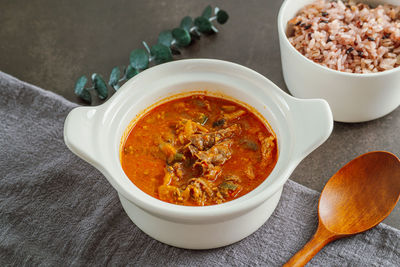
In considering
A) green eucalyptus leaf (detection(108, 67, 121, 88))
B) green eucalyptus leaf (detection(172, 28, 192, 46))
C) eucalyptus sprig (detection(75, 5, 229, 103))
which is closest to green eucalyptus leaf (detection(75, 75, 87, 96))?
eucalyptus sprig (detection(75, 5, 229, 103))

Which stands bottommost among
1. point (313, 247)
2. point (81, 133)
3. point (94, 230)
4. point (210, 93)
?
point (313, 247)

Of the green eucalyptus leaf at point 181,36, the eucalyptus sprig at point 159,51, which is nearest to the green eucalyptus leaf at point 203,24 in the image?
the eucalyptus sprig at point 159,51

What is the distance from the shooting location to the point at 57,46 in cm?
292

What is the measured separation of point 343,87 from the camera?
2268mm

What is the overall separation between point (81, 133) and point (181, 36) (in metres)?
1.10

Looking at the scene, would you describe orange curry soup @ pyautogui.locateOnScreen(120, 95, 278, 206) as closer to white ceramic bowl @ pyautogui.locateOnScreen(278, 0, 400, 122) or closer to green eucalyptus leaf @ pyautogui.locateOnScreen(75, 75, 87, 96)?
white ceramic bowl @ pyautogui.locateOnScreen(278, 0, 400, 122)

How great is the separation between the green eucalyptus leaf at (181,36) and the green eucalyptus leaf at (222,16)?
0.26 meters

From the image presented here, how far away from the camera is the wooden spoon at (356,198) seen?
1.98 meters

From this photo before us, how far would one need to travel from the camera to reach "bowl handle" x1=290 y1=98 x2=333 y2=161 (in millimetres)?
1805

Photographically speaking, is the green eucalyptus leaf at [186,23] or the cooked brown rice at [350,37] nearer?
the cooked brown rice at [350,37]

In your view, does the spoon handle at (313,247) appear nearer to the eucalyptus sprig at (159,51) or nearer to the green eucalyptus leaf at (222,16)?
the eucalyptus sprig at (159,51)

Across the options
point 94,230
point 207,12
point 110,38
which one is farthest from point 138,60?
point 94,230

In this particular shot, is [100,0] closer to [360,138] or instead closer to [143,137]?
[143,137]

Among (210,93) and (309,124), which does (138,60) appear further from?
(309,124)
